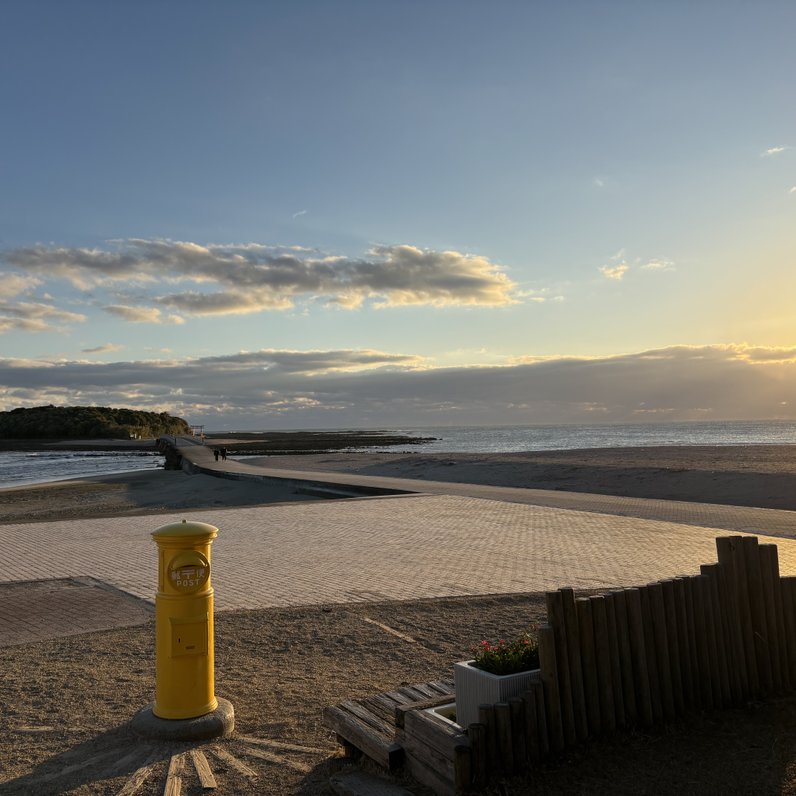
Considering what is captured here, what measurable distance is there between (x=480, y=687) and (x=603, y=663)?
2.10 feet

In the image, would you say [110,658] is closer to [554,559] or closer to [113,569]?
[113,569]

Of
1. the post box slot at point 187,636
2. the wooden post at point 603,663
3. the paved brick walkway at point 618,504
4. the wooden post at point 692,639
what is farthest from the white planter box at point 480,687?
the paved brick walkway at point 618,504

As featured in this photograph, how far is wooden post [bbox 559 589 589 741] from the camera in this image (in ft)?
12.4

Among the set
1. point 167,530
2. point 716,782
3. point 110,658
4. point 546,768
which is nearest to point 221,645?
point 110,658

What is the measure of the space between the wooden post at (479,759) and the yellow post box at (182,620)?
1.81 meters

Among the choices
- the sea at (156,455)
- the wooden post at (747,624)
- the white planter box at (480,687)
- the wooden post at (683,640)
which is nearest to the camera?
the white planter box at (480,687)

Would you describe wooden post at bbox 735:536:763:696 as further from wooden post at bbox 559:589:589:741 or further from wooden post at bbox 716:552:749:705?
wooden post at bbox 559:589:589:741

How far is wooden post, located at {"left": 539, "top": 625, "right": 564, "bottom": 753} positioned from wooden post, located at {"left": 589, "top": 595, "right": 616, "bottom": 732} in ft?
0.94

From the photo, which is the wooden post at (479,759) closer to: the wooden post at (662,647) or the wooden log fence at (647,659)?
the wooden log fence at (647,659)

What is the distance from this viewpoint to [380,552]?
11.0m

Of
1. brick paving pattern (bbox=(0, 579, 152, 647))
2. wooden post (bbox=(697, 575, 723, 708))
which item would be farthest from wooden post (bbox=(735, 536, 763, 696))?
brick paving pattern (bbox=(0, 579, 152, 647))

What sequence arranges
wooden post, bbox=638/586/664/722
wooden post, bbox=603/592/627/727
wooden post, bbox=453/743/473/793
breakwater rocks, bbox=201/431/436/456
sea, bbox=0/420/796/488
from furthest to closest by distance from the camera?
breakwater rocks, bbox=201/431/436/456 → sea, bbox=0/420/796/488 → wooden post, bbox=638/586/664/722 → wooden post, bbox=603/592/627/727 → wooden post, bbox=453/743/473/793

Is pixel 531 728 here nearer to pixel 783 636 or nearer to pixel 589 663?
pixel 589 663

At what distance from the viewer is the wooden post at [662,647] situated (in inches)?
163
